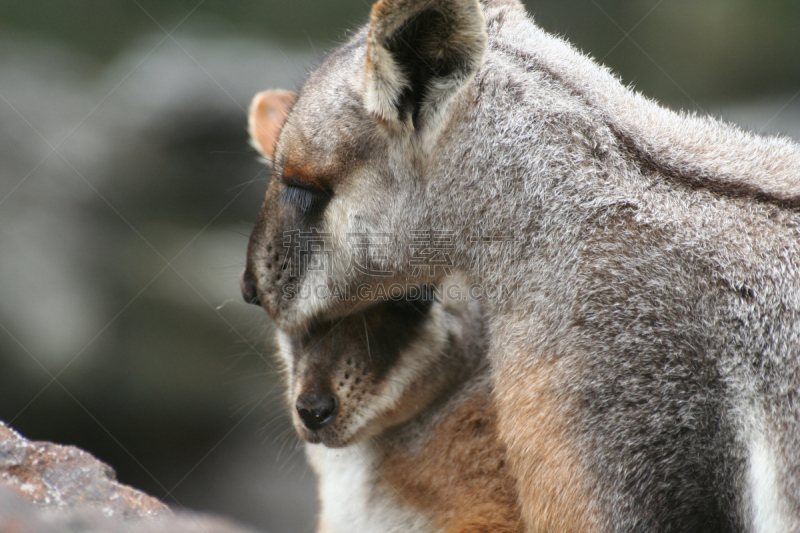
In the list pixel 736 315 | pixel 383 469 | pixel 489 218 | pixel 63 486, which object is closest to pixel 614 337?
pixel 736 315

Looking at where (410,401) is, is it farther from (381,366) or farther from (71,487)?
(71,487)

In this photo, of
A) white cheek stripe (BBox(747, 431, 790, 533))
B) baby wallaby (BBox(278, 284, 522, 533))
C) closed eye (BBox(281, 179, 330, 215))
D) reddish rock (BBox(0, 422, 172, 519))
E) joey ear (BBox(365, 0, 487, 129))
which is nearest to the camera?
white cheek stripe (BBox(747, 431, 790, 533))

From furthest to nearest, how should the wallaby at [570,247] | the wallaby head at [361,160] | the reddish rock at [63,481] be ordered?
the wallaby head at [361,160], the reddish rock at [63,481], the wallaby at [570,247]

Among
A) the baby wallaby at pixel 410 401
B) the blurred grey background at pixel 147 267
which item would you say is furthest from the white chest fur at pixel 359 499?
the blurred grey background at pixel 147 267

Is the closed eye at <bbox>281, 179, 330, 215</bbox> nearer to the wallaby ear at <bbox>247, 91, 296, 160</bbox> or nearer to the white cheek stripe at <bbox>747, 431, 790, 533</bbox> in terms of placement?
the wallaby ear at <bbox>247, 91, 296, 160</bbox>

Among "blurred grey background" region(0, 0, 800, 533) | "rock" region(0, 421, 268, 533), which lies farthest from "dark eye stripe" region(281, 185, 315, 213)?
"blurred grey background" region(0, 0, 800, 533)

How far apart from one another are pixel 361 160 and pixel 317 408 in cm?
139

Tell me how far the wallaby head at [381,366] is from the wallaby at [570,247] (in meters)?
0.28

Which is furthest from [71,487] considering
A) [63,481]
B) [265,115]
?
[265,115]

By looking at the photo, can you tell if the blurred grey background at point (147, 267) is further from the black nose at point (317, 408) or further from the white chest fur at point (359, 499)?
the black nose at point (317, 408)

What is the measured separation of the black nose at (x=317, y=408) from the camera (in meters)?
3.82

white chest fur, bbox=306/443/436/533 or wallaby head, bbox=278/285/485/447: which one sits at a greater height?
wallaby head, bbox=278/285/485/447

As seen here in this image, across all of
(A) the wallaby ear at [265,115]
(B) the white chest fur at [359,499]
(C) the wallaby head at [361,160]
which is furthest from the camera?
(A) the wallaby ear at [265,115]

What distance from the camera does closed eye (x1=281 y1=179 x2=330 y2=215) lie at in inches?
137
